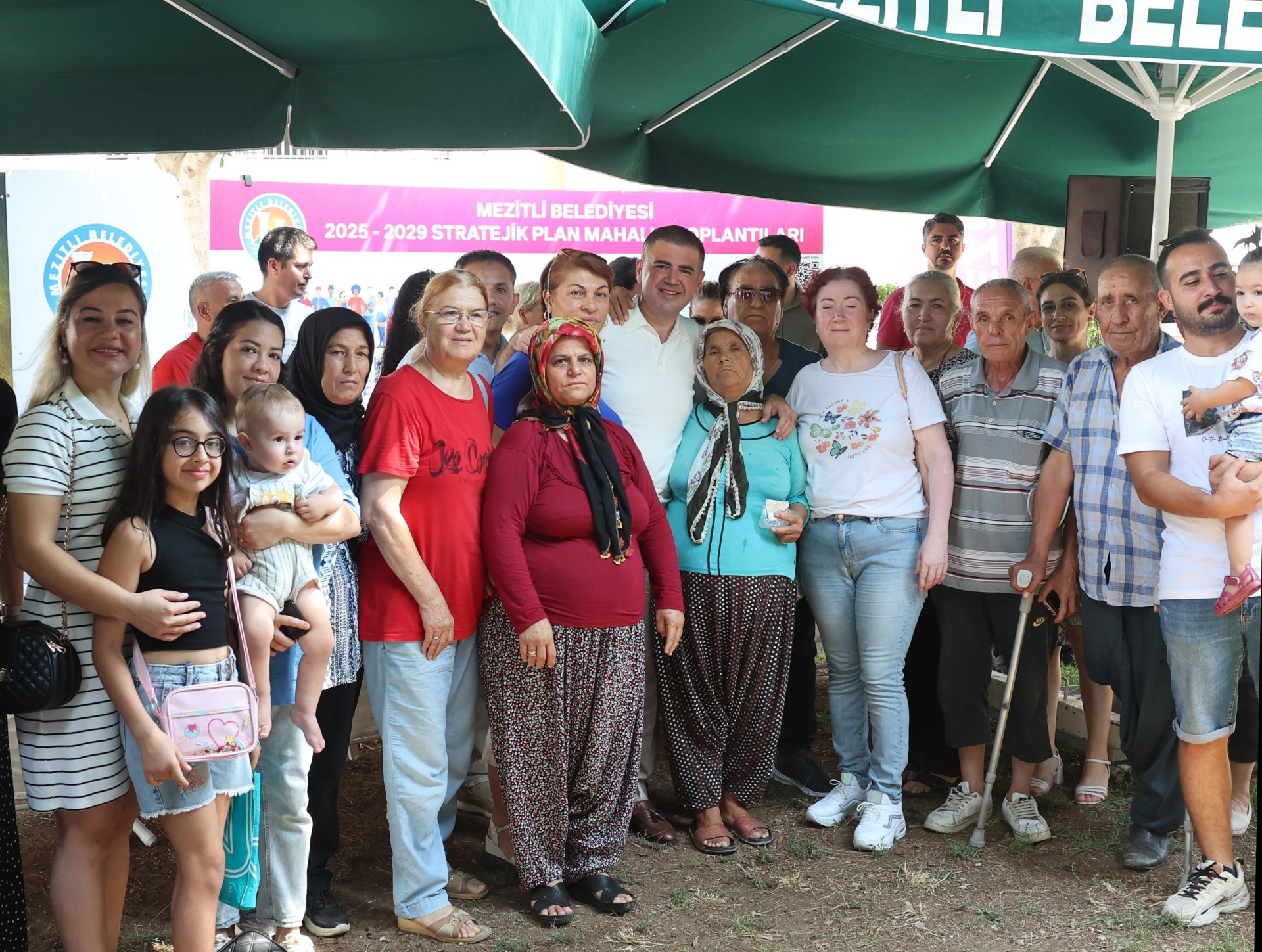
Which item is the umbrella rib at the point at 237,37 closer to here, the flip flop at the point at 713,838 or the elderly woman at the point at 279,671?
the elderly woman at the point at 279,671

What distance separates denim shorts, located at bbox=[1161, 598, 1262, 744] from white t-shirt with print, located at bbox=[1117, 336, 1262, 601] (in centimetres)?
7

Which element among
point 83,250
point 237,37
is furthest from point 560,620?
point 83,250

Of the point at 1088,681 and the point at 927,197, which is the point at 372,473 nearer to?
the point at 1088,681

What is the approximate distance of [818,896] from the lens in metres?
3.95

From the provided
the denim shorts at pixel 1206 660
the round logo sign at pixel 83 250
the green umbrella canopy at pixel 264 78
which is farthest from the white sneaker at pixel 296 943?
the round logo sign at pixel 83 250

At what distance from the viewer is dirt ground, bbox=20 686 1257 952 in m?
3.62

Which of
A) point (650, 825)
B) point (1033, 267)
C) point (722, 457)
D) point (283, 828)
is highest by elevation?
point (1033, 267)

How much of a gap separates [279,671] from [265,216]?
911 centimetres

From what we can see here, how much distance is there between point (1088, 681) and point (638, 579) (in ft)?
7.60

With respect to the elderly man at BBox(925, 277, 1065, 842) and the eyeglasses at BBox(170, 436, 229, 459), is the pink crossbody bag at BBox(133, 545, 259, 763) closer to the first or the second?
the eyeglasses at BBox(170, 436, 229, 459)

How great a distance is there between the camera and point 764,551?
4176 mm

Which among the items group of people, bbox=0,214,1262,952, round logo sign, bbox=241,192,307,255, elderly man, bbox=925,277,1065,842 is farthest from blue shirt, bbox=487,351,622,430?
round logo sign, bbox=241,192,307,255

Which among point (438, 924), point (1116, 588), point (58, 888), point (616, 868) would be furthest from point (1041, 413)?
point (58, 888)

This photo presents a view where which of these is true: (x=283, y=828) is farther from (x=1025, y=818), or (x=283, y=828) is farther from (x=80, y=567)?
(x=1025, y=818)
